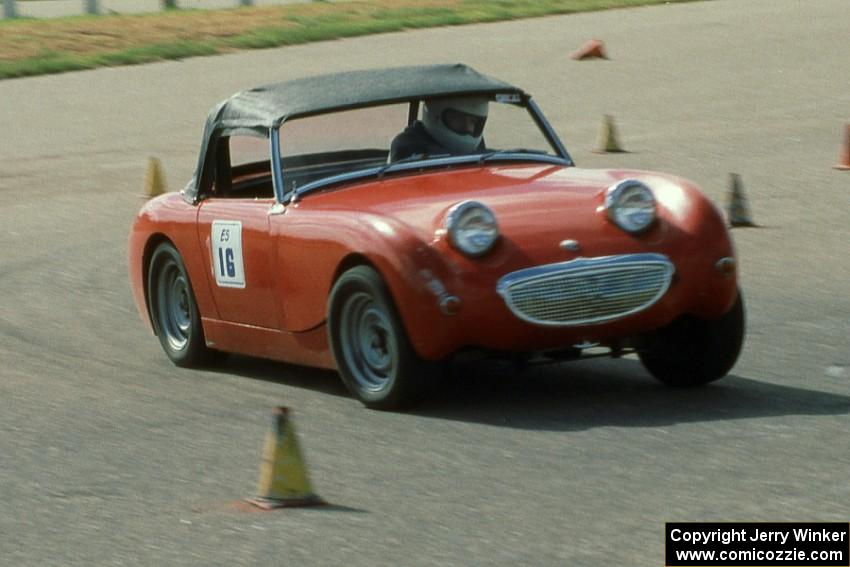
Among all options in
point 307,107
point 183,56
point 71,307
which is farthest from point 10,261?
point 183,56

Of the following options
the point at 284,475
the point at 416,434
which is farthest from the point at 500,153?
the point at 284,475

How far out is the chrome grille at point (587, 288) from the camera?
764 cm

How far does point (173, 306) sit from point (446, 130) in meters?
1.91

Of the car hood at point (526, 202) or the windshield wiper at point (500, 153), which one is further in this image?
the windshield wiper at point (500, 153)

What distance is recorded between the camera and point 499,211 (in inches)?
310

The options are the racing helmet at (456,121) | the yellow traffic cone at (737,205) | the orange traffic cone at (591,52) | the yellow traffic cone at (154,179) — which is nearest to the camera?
the racing helmet at (456,121)

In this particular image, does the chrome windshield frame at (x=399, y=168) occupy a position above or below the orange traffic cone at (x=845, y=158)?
above

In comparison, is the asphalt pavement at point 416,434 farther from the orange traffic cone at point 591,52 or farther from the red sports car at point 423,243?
the orange traffic cone at point 591,52

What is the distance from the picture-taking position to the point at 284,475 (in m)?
6.38

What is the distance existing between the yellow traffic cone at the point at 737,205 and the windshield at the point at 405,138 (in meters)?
4.42

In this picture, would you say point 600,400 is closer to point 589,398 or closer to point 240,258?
point 589,398

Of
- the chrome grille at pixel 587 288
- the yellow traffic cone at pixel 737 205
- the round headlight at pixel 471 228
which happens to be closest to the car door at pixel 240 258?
the round headlight at pixel 471 228

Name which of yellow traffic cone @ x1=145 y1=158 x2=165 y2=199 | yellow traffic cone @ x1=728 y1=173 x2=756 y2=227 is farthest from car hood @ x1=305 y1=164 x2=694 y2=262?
yellow traffic cone @ x1=145 y1=158 x2=165 y2=199

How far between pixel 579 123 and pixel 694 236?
40.4ft
